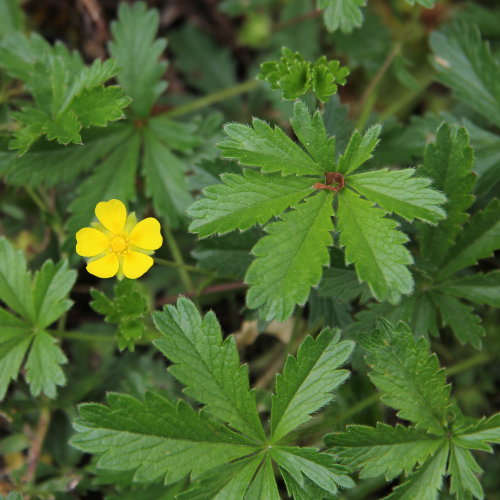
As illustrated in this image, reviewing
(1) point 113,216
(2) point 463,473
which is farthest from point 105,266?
(2) point 463,473

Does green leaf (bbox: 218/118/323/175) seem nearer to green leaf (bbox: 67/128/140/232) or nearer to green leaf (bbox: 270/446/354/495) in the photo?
green leaf (bbox: 67/128/140/232)

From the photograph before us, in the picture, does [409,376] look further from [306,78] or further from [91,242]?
[91,242]

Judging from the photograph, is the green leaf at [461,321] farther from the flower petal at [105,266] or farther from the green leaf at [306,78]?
the flower petal at [105,266]

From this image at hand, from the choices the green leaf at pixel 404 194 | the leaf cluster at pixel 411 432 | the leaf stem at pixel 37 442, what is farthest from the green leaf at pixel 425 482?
the leaf stem at pixel 37 442

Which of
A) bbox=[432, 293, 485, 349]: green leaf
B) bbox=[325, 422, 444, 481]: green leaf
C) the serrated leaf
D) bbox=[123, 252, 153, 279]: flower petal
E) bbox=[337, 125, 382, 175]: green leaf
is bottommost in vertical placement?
bbox=[325, 422, 444, 481]: green leaf

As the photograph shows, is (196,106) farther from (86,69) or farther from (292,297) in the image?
(292,297)

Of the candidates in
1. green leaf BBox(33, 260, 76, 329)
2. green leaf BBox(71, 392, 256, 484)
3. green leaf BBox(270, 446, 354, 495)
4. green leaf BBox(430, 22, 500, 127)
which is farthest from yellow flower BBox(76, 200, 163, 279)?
green leaf BBox(430, 22, 500, 127)

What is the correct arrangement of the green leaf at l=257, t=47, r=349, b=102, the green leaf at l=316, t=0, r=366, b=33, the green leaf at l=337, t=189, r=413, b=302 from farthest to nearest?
the green leaf at l=316, t=0, r=366, b=33, the green leaf at l=257, t=47, r=349, b=102, the green leaf at l=337, t=189, r=413, b=302
